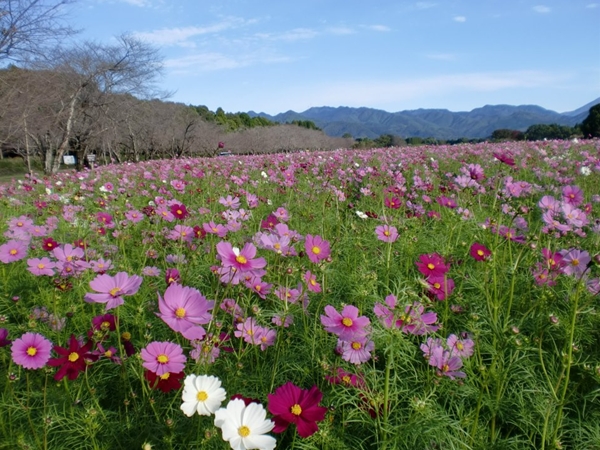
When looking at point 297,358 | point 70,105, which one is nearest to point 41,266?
point 297,358

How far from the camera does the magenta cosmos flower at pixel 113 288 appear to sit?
97cm

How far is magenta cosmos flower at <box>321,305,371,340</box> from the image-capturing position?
1.01 m

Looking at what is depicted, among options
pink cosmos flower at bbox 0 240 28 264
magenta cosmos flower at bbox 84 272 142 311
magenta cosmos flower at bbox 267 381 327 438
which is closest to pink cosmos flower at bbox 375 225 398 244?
magenta cosmos flower at bbox 267 381 327 438

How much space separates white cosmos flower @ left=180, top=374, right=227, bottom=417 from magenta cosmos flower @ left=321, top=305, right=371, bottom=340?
1.08 feet

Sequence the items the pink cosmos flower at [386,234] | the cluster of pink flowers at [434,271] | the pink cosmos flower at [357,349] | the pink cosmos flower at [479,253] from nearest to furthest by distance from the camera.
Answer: the pink cosmos flower at [357,349]
the cluster of pink flowers at [434,271]
the pink cosmos flower at [479,253]
the pink cosmos flower at [386,234]

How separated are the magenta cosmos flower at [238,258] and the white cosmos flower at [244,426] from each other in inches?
15.1

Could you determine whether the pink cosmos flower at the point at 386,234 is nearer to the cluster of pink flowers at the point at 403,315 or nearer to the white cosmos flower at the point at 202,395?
the cluster of pink flowers at the point at 403,315

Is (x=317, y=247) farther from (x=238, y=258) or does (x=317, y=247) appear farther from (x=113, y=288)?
(x=113, y=288)

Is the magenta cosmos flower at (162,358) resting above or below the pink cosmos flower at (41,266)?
below

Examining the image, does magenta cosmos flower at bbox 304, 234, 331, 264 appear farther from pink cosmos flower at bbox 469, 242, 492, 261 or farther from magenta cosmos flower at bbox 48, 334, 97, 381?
magenta cosmos flower at bbox 48, 334, 97, 381

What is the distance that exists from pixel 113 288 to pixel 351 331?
0.61 metres

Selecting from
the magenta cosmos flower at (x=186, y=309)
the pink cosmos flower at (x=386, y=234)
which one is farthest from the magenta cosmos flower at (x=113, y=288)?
the pink cosmos flower at (x=386, y=234)

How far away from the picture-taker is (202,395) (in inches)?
31.1

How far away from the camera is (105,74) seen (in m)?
16.2
